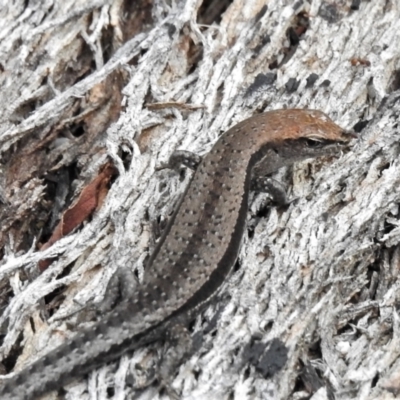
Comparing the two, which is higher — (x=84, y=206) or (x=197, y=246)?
(x=84, y=206)

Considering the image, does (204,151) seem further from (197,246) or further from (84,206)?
(197,246)

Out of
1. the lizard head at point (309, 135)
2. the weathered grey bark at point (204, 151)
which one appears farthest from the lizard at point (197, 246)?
the weathered grey bark at point (204, 151)

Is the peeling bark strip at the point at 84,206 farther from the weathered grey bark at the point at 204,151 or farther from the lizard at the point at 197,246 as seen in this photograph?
the lizard at the point at 197,246

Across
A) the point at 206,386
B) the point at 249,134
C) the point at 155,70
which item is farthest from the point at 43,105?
the point at 206,386

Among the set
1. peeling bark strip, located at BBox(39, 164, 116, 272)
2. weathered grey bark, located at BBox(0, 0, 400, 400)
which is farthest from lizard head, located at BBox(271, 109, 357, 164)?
peeling bark strip, located at BBox(39, 164, 116, 272)

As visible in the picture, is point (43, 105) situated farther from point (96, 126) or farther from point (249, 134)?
point (249, 134)

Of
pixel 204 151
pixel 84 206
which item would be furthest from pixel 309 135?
pixel 84 206

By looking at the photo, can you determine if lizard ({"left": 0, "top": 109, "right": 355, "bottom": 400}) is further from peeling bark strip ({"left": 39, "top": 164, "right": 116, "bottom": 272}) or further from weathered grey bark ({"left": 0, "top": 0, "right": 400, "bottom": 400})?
peeling bark strip ({"left": 39, "top": 164, "right": 116, "bottom": 272})
